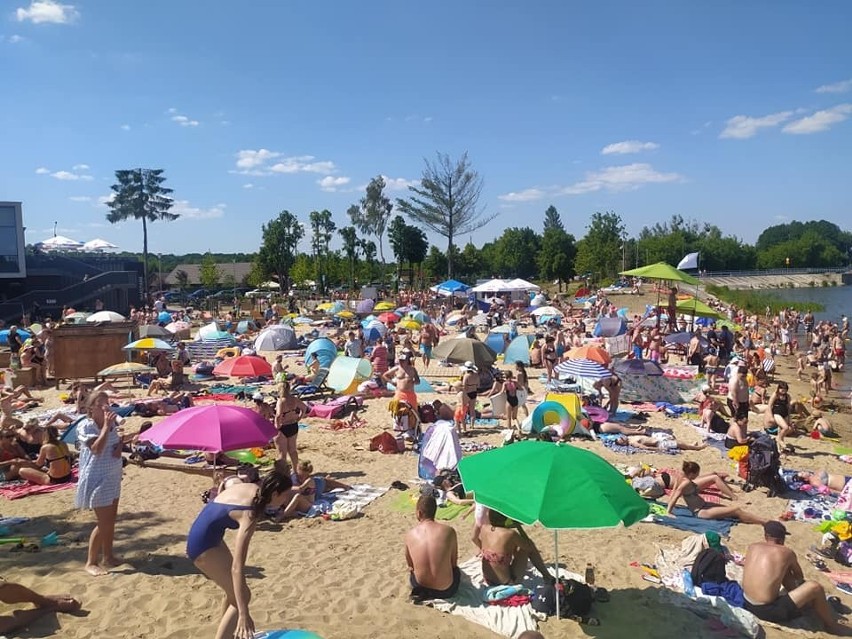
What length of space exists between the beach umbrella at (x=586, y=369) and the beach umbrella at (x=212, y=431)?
7337mm

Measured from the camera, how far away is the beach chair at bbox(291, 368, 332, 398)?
43.1 ft

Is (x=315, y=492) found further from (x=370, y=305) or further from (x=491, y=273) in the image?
(x=491, y=273)

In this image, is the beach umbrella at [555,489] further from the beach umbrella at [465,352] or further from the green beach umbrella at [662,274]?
the green beach umbrella at [662,274]

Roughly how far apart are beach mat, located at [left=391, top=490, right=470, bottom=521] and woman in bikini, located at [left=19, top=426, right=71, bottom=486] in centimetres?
417

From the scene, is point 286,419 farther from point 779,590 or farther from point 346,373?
point 779,590

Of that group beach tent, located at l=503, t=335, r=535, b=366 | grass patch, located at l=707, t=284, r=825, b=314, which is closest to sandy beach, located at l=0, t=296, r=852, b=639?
beach tent, located at l=503, t=335, r=535, b=366

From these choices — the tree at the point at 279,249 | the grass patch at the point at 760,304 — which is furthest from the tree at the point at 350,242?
the grass patch at the point at 760,304

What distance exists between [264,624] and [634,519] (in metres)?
2.73

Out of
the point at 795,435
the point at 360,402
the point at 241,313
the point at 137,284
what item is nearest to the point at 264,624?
the point at 360,402

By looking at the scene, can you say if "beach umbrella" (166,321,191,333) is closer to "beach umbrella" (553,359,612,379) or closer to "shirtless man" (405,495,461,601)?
"beach umbrella" (553,359,612,379)

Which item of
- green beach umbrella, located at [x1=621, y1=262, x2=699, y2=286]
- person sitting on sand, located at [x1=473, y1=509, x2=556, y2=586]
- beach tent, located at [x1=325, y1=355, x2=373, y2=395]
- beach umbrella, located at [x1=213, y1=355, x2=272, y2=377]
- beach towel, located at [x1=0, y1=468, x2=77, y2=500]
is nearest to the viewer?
person sitting on sand, located at [x1=473, y1=509, x2=556, y2=586]

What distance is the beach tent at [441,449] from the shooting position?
7.40 metres

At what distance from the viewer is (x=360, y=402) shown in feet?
40.4

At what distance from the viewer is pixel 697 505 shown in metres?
6.73
